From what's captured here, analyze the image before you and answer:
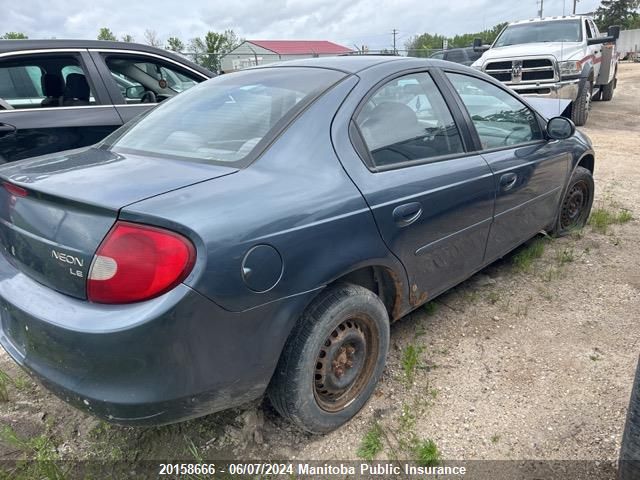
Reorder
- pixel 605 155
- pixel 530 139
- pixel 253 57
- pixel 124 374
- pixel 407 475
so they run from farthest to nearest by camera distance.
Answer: pixel 253 57, pixel 605 155, pixel 530 139, pixel 407 475, pixel 124 374

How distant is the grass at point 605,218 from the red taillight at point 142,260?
414 centimetres

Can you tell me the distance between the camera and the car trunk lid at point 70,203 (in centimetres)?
166

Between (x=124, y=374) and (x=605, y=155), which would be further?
(x=605, y=155)

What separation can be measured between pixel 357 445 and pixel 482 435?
56 centimetres

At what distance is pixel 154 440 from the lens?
7.23ft

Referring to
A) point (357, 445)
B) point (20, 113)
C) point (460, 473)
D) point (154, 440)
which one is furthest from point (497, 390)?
point (20, 113)

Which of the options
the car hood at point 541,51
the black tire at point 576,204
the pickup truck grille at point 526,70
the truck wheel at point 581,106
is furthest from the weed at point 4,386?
the truck wheel at point 581,106

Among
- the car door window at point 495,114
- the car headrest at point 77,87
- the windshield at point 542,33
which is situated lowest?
the car door window at point 495,114

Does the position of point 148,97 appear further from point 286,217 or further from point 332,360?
point 332,360

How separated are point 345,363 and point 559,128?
236cm

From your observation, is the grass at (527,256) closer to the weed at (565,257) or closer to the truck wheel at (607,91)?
Answer: the weed at (565,257)

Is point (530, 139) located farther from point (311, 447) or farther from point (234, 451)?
point (234, 451)

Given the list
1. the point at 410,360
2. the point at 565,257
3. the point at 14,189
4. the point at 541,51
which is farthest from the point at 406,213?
the point at 541,51

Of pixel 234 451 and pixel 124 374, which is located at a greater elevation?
pixel 124 374
